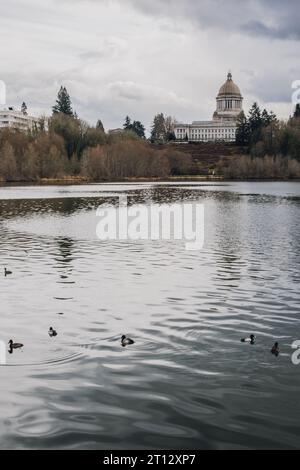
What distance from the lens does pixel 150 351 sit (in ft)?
49.6

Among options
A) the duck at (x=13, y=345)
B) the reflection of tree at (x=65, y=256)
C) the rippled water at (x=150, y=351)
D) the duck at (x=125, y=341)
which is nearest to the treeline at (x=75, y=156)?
the reflection of tree at (x=65, y=256)

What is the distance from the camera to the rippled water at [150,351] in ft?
35.8

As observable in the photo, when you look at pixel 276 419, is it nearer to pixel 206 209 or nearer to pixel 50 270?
pixel 50 270

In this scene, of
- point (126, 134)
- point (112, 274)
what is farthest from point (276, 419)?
point (126, 134)

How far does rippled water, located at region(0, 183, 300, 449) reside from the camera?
10906mm

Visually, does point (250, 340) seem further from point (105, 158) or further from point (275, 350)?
point (105, 158)

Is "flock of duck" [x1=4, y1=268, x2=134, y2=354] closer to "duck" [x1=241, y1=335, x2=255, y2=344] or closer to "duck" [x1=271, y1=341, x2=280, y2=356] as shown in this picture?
"duck" [x1=241, y1=335, x2=255, y2=344]

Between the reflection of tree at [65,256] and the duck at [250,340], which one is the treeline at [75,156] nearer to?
the reflection of tree at [65,256]

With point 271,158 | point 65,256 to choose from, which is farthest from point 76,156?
point 65,256

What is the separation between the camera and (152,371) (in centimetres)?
1365

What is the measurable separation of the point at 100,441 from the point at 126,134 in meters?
191

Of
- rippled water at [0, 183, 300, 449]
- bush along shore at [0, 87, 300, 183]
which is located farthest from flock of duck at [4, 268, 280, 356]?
bush along shore at [0, 87, 300, 183]

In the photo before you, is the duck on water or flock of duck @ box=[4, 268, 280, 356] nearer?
flock of duck @ box=[4, 268, 280, 356]

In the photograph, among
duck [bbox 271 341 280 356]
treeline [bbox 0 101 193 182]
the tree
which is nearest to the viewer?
duck [bbox 271 341 280 356]
